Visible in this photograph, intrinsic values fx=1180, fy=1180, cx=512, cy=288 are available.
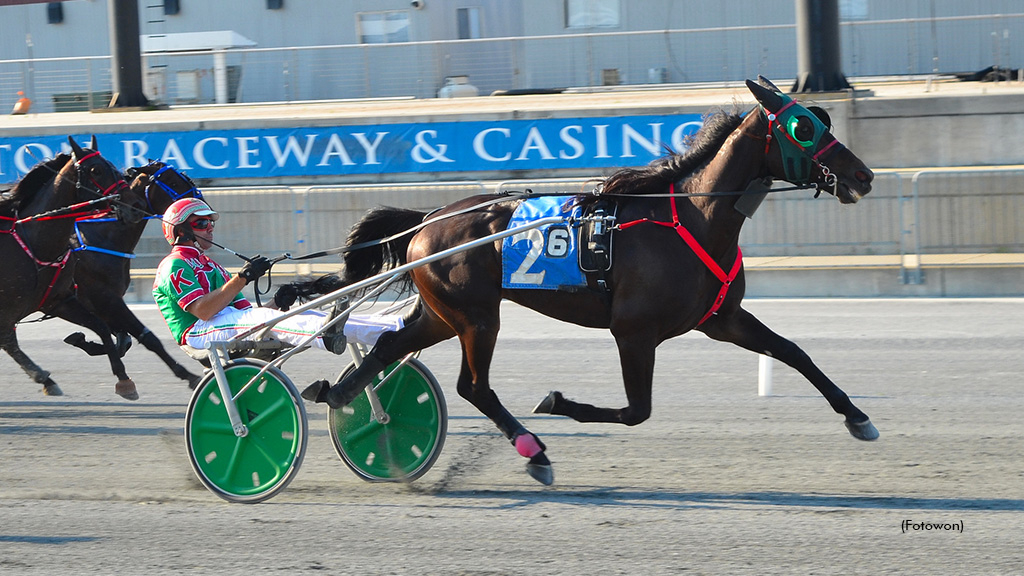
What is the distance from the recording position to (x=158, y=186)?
27.7 feet

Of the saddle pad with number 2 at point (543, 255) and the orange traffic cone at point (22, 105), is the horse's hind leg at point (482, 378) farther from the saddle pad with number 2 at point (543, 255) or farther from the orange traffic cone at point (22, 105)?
the orange traffic cone at point (22, 105)

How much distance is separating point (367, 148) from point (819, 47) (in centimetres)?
669

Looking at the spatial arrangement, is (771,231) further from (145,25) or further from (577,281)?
(145,25)

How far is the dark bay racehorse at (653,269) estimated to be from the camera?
218 inches

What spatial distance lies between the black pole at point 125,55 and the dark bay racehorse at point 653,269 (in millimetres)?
15849

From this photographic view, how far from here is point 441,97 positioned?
1945 centimetres

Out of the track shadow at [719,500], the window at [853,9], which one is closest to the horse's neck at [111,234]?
the track shadow at [719,500]

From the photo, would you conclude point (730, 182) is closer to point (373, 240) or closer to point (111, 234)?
point (373, 240)

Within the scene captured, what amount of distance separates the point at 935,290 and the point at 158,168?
8201mm

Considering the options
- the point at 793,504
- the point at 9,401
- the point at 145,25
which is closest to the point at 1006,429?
the point at 793,504

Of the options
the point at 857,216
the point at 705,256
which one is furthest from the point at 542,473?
the point at 857,216

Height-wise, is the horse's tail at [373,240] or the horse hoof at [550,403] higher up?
the horse's tail at [373,240]

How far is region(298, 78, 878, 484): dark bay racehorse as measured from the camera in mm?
5547

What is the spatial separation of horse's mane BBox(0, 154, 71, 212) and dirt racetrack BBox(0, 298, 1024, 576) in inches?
57.3
